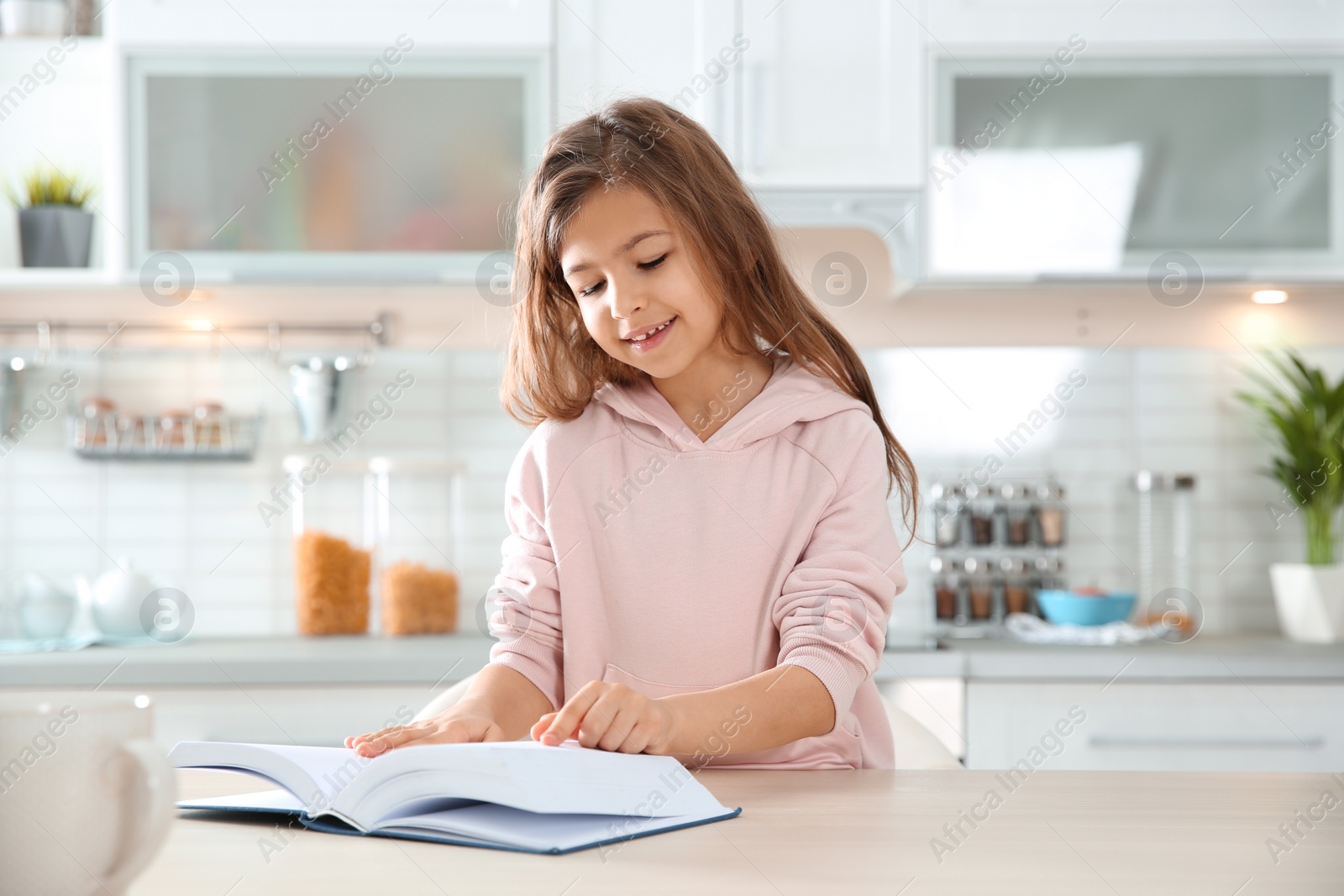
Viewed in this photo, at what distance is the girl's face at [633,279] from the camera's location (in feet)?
3.40

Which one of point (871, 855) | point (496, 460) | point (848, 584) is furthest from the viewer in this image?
point (496, 460)

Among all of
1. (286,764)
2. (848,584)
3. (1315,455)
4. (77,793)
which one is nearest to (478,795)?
(286,764)

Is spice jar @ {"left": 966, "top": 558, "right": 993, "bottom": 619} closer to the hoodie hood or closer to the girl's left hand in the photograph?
the hoodie hood

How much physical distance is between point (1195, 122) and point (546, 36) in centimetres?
116

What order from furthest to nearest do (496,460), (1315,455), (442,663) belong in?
(496,460) → (1315,455) → (442,663)

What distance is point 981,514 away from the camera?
2293mm

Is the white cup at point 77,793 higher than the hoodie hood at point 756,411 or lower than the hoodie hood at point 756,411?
lower

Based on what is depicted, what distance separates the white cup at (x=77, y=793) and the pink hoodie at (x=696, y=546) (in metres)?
0.63

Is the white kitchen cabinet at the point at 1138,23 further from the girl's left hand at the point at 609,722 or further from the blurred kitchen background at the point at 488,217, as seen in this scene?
the girl's left hand at the point at 609,722

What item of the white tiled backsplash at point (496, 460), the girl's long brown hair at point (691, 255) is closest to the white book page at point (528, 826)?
the girl's long brown hair at point (691, 255)

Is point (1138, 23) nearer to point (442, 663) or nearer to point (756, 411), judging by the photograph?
point (756, 411)

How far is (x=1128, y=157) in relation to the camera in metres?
2.12

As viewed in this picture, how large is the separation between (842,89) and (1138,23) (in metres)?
0.54

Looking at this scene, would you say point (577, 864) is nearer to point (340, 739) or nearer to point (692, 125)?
point (692, 125)
